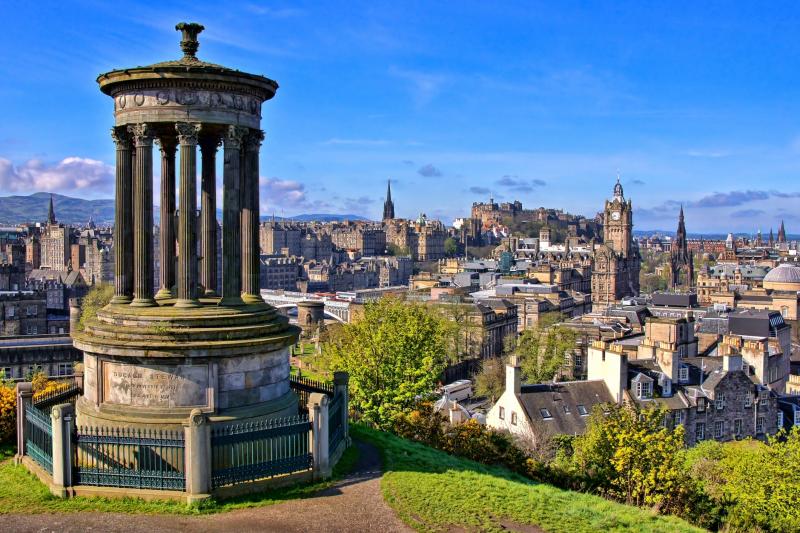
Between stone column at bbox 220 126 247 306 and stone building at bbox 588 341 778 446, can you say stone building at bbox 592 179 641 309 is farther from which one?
stone column at bbox 220 126 247 306

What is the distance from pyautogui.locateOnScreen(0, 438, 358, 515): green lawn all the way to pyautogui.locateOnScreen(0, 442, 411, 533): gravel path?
24cm

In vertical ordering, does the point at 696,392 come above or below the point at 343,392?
below

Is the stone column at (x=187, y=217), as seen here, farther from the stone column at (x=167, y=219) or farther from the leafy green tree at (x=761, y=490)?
the leafy green tree at (x=761, y=490)

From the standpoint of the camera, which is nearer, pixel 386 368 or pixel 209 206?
pixel 209 206

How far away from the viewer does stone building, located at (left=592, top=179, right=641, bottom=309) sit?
143m

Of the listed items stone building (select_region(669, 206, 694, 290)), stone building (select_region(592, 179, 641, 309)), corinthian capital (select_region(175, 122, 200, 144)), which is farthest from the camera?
stone building (select_region(669, 206, 694, 290))

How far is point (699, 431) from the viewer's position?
140 ft

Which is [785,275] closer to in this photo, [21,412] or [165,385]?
[165,385]

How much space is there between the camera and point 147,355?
16.7m

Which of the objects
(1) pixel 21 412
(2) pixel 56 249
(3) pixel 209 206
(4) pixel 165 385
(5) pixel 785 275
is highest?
(3) pixel 209 206

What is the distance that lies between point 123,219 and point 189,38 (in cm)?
468

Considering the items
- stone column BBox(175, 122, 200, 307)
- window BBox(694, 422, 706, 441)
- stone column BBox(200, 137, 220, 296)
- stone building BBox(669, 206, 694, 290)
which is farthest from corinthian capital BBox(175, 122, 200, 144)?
stone building BBox(669, 206, 694, 290)

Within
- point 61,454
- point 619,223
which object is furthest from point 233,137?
point 619,223

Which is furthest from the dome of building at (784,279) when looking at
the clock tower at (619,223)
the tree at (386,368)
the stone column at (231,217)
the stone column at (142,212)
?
the stone column at (142,212)
